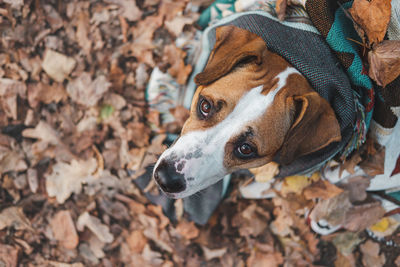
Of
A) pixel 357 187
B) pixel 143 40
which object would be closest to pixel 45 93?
pixel 143 40

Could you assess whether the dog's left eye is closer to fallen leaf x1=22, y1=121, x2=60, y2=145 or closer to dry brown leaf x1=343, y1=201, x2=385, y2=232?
dry brown leaf x1=343, y1=201, x2=385, y2=232

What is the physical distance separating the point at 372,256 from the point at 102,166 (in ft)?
Answer: 9.99

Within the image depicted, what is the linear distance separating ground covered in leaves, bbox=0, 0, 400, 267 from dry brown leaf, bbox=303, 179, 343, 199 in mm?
46

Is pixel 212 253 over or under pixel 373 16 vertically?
under

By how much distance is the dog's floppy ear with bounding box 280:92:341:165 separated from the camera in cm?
210

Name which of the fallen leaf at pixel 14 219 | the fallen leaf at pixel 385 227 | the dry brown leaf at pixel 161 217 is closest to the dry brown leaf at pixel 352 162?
the fallen leaf at pixel 385 227

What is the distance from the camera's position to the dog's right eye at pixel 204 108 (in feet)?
7.03

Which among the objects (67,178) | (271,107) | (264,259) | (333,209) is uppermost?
(271,107)

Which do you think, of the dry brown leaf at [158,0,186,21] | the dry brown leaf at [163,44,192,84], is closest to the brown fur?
the dry brown leaf at [163,44,192,84]

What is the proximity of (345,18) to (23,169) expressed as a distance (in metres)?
3.27

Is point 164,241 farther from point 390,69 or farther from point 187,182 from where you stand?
point 390,69

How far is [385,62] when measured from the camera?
207 centimetres

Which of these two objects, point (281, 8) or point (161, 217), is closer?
point (281, 8)

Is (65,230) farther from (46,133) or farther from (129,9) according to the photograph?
(129,9)
